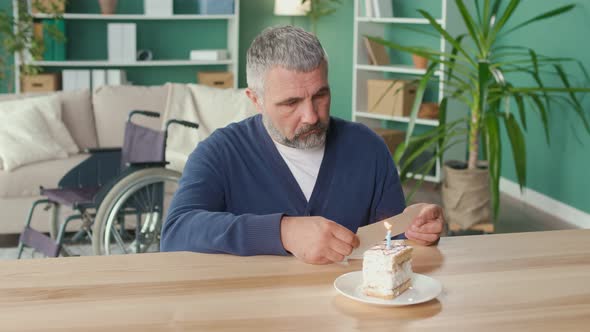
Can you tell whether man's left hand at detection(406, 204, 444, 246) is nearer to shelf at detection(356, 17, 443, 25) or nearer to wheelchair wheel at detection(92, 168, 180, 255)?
wheelchair wheel at detection(92, 168, 180, 255)

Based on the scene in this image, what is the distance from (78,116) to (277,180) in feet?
11.3

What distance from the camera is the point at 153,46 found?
7.26 m

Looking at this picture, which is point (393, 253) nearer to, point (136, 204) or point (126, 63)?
point (136, 204)

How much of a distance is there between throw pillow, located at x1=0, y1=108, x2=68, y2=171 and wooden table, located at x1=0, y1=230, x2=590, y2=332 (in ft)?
10.5

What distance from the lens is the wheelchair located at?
355cm

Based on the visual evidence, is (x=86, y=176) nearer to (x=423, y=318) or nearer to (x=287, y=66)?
(x=287, y=66)

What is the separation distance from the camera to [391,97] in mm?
6297

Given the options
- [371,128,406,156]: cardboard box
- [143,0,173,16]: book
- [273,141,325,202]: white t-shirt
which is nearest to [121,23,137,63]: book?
[143,0,173,16]: book

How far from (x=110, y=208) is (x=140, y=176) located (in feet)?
0.58

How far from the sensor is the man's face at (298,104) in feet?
5.86

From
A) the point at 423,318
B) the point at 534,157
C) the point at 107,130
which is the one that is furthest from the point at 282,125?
the point at 534,157

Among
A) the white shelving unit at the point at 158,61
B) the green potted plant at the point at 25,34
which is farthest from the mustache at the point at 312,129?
the white shelving unit at the point at 158,61

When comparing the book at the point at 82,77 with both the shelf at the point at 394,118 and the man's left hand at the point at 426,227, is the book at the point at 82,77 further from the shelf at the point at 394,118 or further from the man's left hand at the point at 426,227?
the man's left hand at the point at 426,227

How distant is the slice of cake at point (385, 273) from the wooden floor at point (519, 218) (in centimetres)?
370
